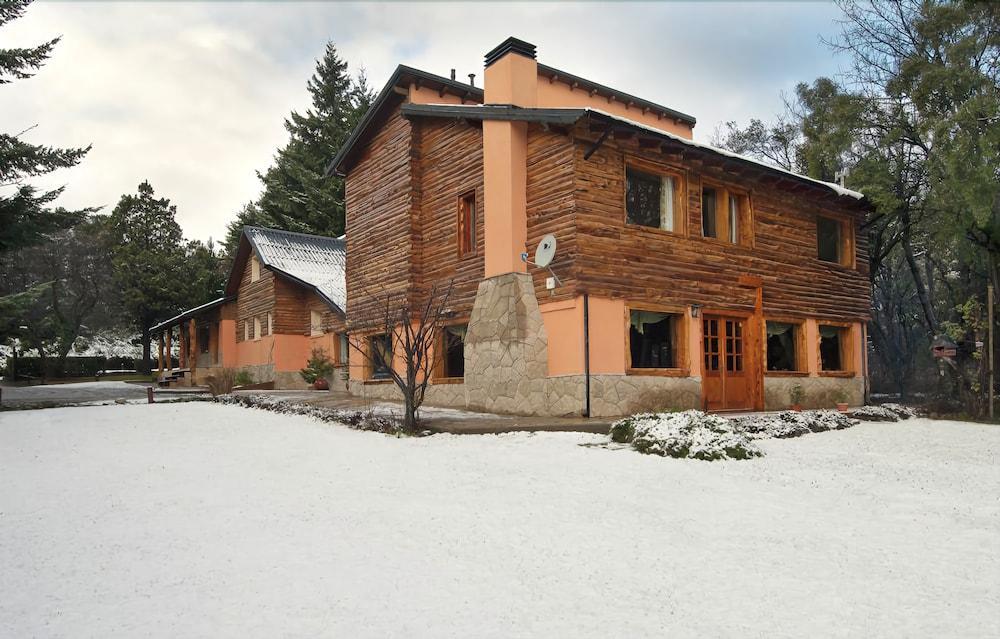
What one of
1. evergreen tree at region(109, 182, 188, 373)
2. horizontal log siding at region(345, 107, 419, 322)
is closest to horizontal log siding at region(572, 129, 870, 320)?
horizontal log siding at region(345, 107, 419, 322)

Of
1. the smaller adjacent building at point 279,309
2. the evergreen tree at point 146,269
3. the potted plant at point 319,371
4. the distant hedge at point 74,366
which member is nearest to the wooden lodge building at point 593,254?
the potted plant at point 319,371

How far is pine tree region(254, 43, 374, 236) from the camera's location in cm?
3766

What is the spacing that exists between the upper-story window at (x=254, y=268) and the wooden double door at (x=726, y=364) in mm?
18950

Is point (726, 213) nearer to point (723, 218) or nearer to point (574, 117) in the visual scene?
point (723, 218)

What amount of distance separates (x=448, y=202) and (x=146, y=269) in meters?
29.1

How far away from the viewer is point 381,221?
1834cm

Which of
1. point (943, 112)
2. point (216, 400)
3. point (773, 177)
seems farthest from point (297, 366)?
point (943, 112)

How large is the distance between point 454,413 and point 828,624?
401 inches

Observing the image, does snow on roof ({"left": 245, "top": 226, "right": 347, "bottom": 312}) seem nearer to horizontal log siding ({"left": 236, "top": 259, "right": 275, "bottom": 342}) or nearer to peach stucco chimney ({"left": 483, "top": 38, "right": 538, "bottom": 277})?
horizontal log siding ({"left": 236, "top": 259, "right": 275, "bottom": 342})

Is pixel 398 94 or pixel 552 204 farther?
pixel 398 94

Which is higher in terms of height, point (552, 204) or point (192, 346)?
point (552, 204)

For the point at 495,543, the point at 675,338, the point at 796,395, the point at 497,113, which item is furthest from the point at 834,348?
the point at 495,543

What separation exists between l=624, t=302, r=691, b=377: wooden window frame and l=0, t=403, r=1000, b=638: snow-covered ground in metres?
3.78

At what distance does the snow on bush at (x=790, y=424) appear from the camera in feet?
36.2
